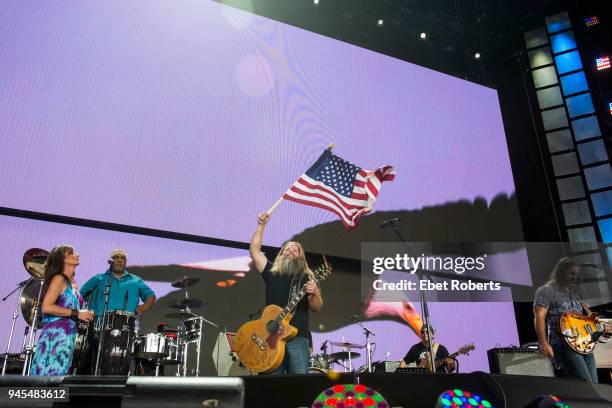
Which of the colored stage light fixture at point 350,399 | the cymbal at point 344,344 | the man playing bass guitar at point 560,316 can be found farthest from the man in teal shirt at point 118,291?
the colored stage light fixture at point 350,399

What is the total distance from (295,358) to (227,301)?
3.19 meters

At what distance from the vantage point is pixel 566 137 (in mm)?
11195

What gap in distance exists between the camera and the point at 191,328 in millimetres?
6586

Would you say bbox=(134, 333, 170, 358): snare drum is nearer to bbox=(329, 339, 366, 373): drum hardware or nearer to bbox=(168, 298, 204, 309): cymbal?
bbox=(168, 298, 204, 309): cymbal

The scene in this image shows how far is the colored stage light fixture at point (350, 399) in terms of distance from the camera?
1.41m

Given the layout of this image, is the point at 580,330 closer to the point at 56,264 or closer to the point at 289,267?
the point at 289,267

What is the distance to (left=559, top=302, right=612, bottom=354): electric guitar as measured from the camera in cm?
427

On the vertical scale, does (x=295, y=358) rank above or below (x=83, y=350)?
below

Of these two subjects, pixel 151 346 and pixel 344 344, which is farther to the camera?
pixel 344 344

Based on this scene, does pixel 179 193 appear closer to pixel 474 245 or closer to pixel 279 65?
pixel 279 65

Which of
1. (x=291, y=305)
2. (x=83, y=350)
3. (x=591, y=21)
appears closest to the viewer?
(x=291, y=305)
